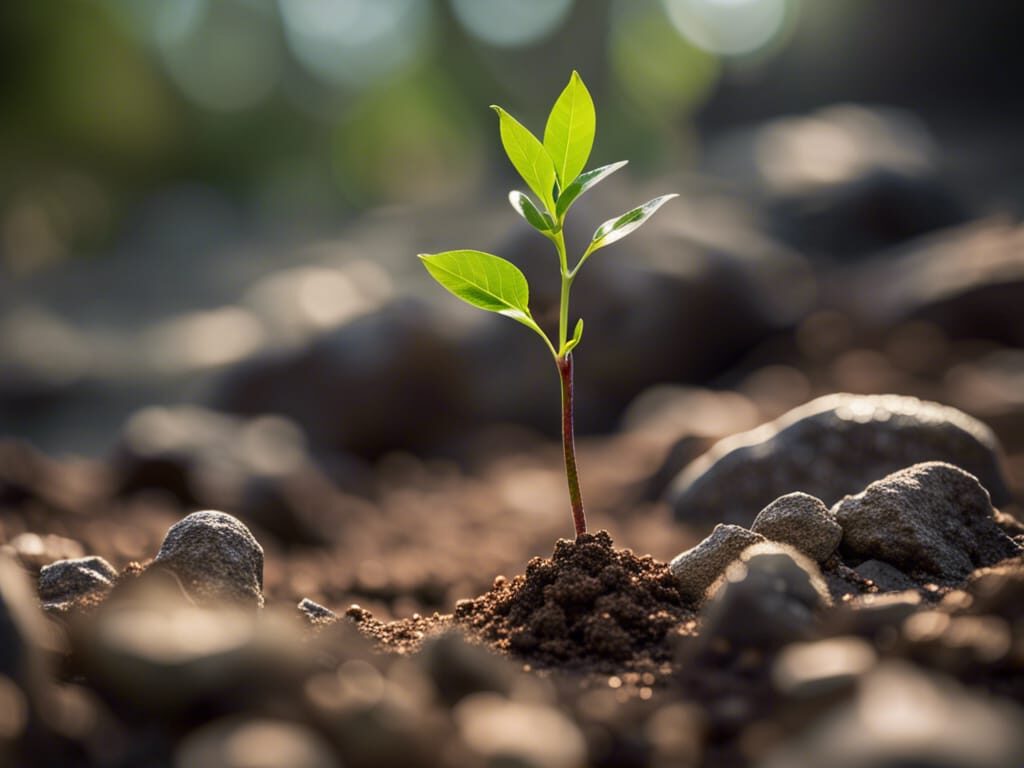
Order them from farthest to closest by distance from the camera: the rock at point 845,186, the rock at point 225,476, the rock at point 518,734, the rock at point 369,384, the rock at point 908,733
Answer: the rock at point 845,186
the rock at point 369,384
the rock at point 225,476
the rock at point 518,734
the rock at point 908,733

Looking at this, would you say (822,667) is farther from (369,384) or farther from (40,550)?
(369,384)

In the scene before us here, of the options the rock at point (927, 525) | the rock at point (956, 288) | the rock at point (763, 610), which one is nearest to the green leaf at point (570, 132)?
the rock at point (763, 610)

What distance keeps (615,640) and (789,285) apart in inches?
317

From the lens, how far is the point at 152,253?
19.5m

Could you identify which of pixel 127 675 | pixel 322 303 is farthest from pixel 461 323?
pixel 127 675

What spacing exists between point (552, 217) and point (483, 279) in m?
0.24

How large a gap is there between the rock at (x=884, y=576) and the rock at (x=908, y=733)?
0.84 meters

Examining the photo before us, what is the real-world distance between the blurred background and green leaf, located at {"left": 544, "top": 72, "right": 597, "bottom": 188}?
4418 millimetres

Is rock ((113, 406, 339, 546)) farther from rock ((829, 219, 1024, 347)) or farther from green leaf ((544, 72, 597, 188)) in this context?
rock ((829, 219, 1024, 347))

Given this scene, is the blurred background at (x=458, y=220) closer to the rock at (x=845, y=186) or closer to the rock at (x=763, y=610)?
the rock at (x=845, y=186)

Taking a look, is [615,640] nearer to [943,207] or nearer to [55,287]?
[943,207]

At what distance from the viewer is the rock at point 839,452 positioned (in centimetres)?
333

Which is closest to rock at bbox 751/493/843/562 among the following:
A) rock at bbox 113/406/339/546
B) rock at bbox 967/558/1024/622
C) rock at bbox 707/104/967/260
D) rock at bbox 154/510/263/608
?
rock at bbox 967/558/1024/622

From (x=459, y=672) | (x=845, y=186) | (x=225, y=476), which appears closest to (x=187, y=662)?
(x=459, y=672)
